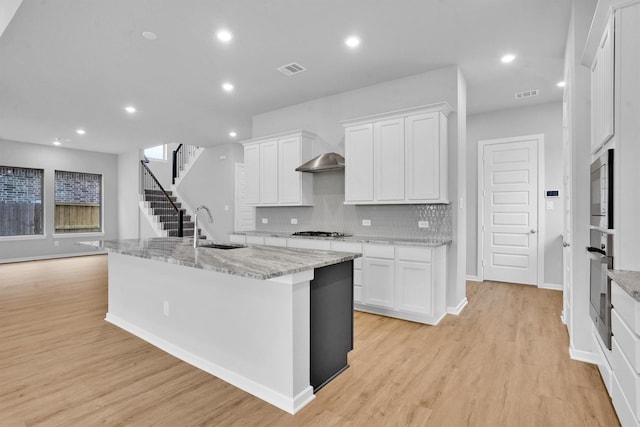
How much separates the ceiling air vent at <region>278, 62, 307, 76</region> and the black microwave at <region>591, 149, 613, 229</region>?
315 centimetres

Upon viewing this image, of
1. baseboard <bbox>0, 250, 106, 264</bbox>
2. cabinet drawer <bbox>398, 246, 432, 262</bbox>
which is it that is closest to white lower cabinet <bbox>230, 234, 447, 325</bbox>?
cabinet drawer <bbox>398, 246, 432, 262</bbox>

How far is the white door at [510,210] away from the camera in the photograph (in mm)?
5336

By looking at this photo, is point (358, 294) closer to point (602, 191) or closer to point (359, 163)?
point (359, 163)

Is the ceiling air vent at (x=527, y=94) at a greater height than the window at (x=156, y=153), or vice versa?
the window at (x=156, y=153)

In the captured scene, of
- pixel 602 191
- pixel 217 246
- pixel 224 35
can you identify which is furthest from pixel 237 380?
pixel 224 35

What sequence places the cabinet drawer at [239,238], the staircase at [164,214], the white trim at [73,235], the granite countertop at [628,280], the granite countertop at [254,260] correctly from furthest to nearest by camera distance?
1. the staircase at [164,214]
2. the white trim at [73,235]
3. the cabinet drawer at [239,238]
4. the granite countertop at [254,260]
5. the granite countertop at [628,280]

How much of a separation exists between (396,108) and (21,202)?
365 inches

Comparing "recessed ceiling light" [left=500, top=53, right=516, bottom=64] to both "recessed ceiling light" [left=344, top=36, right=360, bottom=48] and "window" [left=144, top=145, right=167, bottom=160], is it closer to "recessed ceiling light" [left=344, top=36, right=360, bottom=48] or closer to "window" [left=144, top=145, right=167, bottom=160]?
"recessed ceiling light" [left=344, top=36, right=360, bottom=48]

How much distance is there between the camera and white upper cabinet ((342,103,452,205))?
3.78m

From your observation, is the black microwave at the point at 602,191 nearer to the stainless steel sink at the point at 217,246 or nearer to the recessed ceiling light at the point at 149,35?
the stainless steel sink at the point at 217,246

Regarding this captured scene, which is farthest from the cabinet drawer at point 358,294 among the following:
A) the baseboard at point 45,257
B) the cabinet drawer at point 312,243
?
the baseboard at point 45,257

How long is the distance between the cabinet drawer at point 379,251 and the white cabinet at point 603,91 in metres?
2.00

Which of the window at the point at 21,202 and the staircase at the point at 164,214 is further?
the staircase at the point at 164,214

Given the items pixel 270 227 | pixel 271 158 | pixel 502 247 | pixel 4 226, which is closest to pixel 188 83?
pixel 271 158
